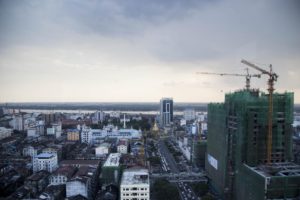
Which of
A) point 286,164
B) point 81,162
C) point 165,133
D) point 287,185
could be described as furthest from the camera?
point 165,133

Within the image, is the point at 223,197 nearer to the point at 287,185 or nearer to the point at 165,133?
Result: the point at 287,185

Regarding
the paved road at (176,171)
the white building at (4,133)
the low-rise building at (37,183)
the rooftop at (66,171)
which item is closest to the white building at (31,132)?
the white building at (4,133)

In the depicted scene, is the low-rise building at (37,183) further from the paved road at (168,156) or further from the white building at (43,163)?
the paved road at (168,156)

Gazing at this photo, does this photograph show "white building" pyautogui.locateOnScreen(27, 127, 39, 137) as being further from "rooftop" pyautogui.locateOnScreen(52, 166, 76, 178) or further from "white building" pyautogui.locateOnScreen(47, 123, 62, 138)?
"rooftop" pyautogui.locateOnScreen(52, 166, 76, 178)

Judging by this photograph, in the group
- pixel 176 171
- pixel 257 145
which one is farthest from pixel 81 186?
pixel 257 145

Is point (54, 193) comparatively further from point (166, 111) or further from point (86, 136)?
point (166, 111)

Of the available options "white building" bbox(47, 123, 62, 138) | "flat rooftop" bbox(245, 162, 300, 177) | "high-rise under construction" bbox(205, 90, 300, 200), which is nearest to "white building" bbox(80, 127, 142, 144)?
"white building" bbox(47, 123, 62, 138)

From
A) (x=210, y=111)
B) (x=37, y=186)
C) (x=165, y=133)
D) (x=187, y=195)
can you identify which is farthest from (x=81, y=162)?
(x=165, y=133)
